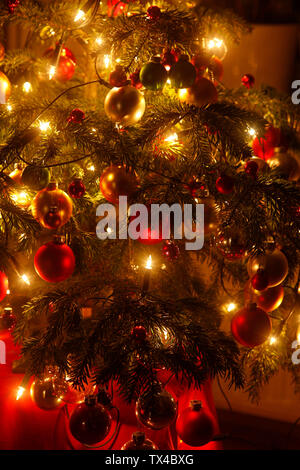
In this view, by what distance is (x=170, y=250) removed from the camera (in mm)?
861

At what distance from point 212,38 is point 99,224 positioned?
1.64 ft

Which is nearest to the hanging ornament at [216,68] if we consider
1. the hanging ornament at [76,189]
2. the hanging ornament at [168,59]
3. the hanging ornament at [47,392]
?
the hanging ornament at [168,59]

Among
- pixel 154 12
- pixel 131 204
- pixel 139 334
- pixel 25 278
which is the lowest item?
pixel 139 334

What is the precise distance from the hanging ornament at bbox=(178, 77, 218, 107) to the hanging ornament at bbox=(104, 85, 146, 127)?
114 mm

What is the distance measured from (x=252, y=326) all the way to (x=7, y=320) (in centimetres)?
46

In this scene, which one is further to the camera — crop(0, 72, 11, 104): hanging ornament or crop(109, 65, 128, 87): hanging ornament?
crop(0, 72, 11, 104): hanging ornament

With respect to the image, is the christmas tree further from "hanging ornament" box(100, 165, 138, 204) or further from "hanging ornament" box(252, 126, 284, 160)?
"hanging ornament" box(252, 126, 284, 160)

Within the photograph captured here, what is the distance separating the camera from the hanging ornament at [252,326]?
865 mm

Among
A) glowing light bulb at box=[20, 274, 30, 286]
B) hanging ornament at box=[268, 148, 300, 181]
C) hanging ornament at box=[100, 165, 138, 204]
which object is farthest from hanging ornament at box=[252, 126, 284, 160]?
glowing light bulb at box=[20, 274, 30, 286]

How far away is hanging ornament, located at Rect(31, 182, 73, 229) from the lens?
0.77 meters

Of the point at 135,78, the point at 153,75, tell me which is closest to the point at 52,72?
the point at 135,78

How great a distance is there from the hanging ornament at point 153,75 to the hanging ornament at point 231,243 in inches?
11.4

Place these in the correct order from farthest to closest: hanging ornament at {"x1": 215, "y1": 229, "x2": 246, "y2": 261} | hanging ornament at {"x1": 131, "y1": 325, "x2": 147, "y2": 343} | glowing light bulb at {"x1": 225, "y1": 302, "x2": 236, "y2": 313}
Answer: glowing light bulb at {"x1": 225, "y1": 302, "x2": 236, "y2": 313}
hanging ornament at {"x1": 215, "y1": 229, "x2": 246, "y2": 261}
hanging ornament at {"x1": 131, "y1": 325, "x2": 147, "y2": 343}

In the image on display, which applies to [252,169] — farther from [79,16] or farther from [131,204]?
[79,16]
